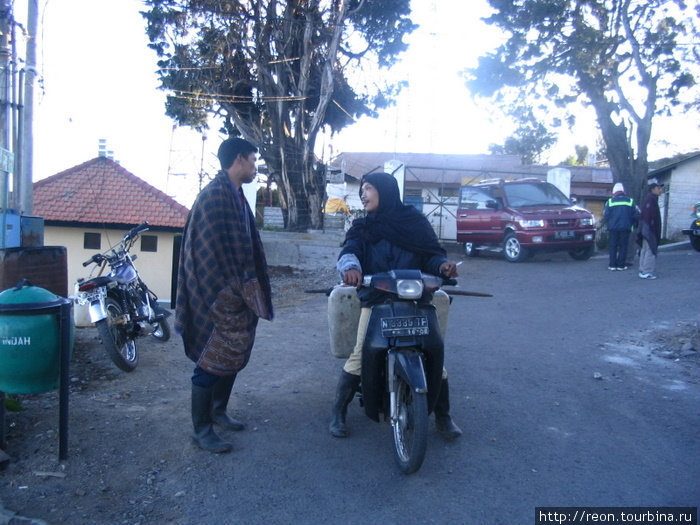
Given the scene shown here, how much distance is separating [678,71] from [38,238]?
49.6 ft

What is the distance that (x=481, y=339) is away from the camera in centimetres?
698

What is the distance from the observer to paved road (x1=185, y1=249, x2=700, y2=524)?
316 centimetres

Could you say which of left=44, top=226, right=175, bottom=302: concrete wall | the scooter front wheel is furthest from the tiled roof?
the scooter front wheel

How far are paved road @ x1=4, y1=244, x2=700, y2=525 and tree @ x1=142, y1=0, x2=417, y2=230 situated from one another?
1158cm

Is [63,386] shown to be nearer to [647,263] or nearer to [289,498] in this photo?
[289,498]

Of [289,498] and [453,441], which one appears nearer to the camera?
[289,498]

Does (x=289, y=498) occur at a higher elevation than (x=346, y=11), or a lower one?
lower

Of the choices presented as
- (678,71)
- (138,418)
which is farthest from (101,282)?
(678,71)

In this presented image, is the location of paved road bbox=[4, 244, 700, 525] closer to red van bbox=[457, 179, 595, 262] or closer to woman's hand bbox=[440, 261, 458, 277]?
woman's hand bbox=[440, 261, 458, 277]

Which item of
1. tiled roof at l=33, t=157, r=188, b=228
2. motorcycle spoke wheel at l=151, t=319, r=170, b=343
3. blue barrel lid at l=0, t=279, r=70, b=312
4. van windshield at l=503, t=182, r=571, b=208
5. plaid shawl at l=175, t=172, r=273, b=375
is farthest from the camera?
tiled roof at l=33, t=157, r=188, b=228

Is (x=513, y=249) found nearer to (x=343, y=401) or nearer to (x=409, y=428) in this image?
(x=343, y=401)

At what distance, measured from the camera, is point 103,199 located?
25188mm

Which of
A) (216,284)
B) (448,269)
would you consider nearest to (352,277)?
(448,269)

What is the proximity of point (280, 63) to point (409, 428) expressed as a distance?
1593cm
